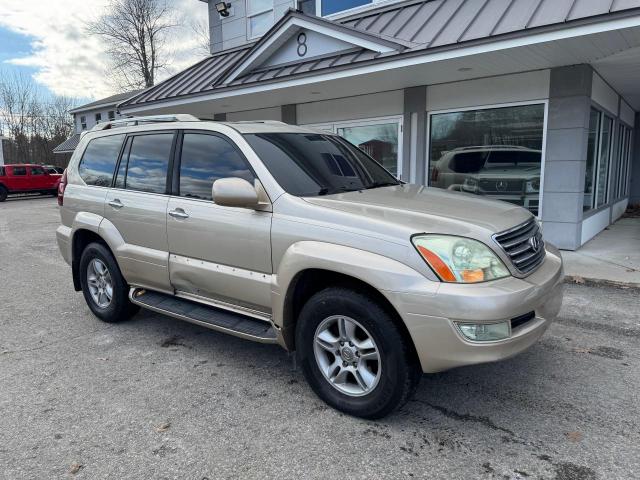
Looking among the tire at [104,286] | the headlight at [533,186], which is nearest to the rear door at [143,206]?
the tire at [104,286]

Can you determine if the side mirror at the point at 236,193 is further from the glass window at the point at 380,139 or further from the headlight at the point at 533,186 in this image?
the glass window at the point at 380,139

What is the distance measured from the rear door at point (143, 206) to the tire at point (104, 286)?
0.73 feet

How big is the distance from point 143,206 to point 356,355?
7.95ft

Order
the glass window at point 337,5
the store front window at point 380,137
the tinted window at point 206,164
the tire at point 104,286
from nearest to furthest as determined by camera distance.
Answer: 1. the tinted window at point 206,164
2. the tire at point 104,286
3. the store front window at point 380,137
4. the glass window at point 337,5

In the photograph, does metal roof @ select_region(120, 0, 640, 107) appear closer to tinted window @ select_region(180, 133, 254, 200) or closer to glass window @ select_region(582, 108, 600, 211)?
glass window @ select_region(582, 108, 600, 211)

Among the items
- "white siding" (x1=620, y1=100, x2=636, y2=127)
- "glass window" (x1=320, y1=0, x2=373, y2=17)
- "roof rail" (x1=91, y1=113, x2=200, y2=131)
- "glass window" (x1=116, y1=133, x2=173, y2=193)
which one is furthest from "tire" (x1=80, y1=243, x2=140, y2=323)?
"white siding" (x1=620, y1=100, x2=636, y2=127)

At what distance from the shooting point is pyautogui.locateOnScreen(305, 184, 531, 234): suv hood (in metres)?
2.93

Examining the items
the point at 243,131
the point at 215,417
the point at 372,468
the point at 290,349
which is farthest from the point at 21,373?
the point at 372,468

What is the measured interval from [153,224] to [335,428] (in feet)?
7.75

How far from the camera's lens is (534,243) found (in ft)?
10.8

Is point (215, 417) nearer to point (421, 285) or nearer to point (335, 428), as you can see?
point (335, 428)

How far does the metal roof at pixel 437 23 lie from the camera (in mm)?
5996

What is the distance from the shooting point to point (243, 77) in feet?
33.2

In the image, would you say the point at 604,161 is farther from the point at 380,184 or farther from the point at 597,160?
the point at 380,184
